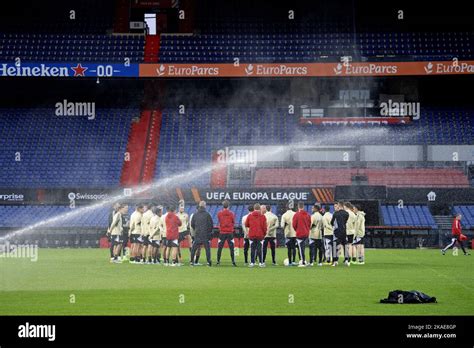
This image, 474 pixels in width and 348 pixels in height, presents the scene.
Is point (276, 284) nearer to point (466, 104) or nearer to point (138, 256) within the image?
point (138, 256)

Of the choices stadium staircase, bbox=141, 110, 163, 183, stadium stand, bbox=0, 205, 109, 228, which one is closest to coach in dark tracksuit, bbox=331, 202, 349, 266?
stadium stand, bbox=0, 205, 109, 228

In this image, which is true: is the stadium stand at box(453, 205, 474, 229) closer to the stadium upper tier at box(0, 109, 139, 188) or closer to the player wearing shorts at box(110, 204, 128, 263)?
the stadium upper tier at box(0, 109, 139, 188)

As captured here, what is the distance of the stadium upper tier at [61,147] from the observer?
45.9m

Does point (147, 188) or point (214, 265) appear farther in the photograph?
point (147, 188)

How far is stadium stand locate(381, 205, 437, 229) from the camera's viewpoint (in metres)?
42.2

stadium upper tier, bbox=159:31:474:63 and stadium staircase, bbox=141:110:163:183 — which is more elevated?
stadium upper tier, bbox=159:31:474:63

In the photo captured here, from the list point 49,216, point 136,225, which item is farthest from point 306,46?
point 136,225

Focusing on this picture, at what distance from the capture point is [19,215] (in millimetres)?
43969

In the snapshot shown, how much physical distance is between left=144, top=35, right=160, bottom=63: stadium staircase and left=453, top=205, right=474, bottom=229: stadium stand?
18.4m

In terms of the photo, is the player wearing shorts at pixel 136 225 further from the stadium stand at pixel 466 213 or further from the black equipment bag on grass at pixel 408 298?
the stadium stand at pixel 466 213

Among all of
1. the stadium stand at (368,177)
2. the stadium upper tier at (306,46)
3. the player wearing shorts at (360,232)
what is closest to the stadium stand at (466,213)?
the stadium stand at (368,177)
